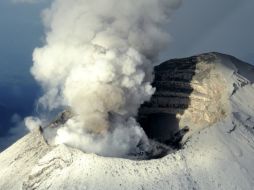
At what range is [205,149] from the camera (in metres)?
47.3

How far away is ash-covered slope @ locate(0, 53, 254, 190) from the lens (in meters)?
43.9

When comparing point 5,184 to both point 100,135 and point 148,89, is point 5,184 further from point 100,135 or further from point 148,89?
point 148,89

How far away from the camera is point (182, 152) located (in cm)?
4662

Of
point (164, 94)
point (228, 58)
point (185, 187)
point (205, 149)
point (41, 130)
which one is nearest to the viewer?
point (185, 187)

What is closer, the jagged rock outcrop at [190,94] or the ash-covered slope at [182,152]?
the ash-covered slope at [182,152]

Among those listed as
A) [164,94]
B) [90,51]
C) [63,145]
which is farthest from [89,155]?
[164,94]

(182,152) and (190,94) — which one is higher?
(190,94)

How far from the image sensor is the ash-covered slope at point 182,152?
43.9 metres

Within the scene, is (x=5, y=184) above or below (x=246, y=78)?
below

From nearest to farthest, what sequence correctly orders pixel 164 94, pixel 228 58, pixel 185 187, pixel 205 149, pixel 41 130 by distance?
1. pixel 185 187
2. pixel 205 149
3. pixel 41 130
4. pixel 164 94
5. pixel 228 58

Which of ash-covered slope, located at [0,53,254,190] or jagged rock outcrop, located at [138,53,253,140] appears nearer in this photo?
ash-covered slope, located at [0,53,254,190]

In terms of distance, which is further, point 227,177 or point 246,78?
point 246,78

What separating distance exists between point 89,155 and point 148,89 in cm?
1051

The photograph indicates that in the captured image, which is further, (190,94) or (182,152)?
(190,94)
